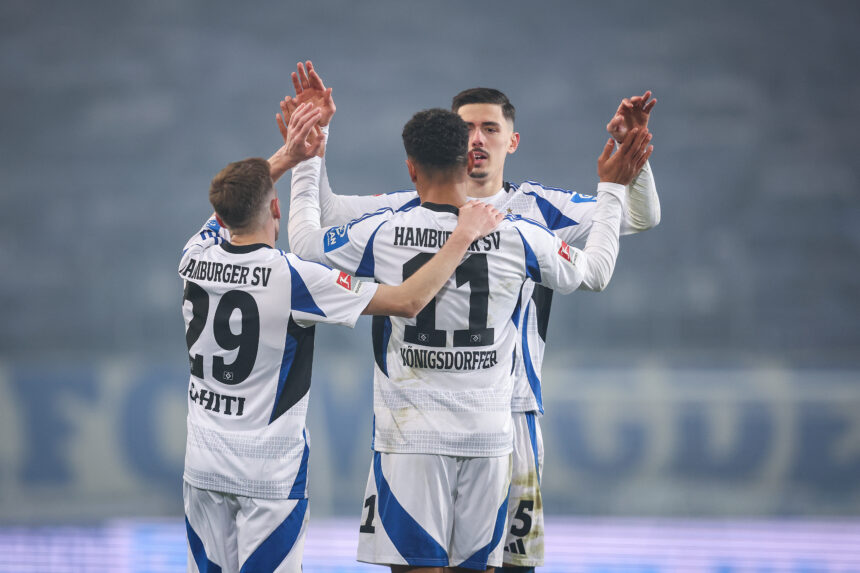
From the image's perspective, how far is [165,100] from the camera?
6.27 meters

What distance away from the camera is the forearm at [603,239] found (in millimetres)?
2582

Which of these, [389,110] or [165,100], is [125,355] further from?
[389,110]

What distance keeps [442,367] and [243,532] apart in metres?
0.76

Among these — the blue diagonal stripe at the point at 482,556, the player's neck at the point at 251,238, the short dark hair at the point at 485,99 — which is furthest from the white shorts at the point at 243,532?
the short dark hair at the point at 485,99

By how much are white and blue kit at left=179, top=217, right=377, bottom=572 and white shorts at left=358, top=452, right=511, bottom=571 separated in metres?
0.24

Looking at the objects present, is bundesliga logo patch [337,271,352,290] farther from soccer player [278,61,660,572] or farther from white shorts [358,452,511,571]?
soccer player [278,61,660,572]

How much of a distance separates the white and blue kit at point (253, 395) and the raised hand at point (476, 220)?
1.04ft

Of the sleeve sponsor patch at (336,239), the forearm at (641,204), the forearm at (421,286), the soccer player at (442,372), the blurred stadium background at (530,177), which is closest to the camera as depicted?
the forearm at (421,286)

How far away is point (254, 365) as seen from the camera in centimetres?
235

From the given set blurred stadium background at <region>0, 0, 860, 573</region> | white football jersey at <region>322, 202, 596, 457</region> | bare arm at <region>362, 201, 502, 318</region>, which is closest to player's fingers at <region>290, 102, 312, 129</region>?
white football jersey at <region>322, 202, 596, 457</region>

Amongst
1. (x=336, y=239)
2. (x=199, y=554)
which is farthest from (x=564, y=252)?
(x=199, y=554)

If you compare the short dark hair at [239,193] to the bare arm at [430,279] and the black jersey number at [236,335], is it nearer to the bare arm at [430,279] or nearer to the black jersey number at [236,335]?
the black jersey number at [236,335]

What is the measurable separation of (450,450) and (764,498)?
436 centimetres

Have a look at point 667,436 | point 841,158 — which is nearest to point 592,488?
point 667,436
